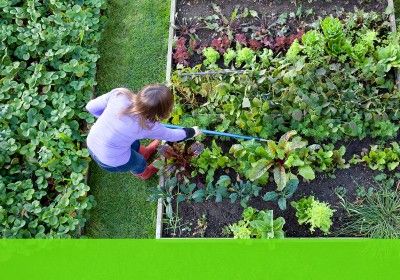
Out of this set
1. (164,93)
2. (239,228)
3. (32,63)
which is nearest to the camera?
(164,93)

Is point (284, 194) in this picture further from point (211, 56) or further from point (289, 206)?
point (211, 56)

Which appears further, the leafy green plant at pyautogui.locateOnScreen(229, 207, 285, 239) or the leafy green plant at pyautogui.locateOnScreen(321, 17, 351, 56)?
the leafy green plant at pyautogui.locateOnScreen(321, 17, 351, 56)

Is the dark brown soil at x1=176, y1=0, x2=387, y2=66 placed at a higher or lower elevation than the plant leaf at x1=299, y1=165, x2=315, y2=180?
higher

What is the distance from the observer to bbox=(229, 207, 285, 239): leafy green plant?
4.59 m

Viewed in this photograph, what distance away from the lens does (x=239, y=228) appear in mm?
4672

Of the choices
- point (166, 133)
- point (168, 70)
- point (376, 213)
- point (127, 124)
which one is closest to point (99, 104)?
point (127, 124)

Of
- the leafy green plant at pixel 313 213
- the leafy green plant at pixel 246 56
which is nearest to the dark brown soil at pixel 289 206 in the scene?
the leafy green plant at pixel 313 213

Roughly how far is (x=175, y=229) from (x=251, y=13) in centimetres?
235

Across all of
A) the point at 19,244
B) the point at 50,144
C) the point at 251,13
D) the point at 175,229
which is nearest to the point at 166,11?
the point at 251,13

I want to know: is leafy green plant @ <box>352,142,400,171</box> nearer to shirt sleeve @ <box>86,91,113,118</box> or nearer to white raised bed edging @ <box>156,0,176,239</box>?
white raised bed edging @ <box>156,0,176,239</box>

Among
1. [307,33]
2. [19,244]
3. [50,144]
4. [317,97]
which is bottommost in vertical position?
[19,244]

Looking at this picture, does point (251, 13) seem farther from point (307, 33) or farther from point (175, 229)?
point (175, 229)

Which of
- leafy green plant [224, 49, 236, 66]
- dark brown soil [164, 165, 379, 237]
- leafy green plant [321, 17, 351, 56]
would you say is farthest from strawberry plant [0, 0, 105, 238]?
leafy green plant [321, 17, 351, 56]

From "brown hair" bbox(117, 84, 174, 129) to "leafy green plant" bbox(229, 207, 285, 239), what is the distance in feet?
4.33
